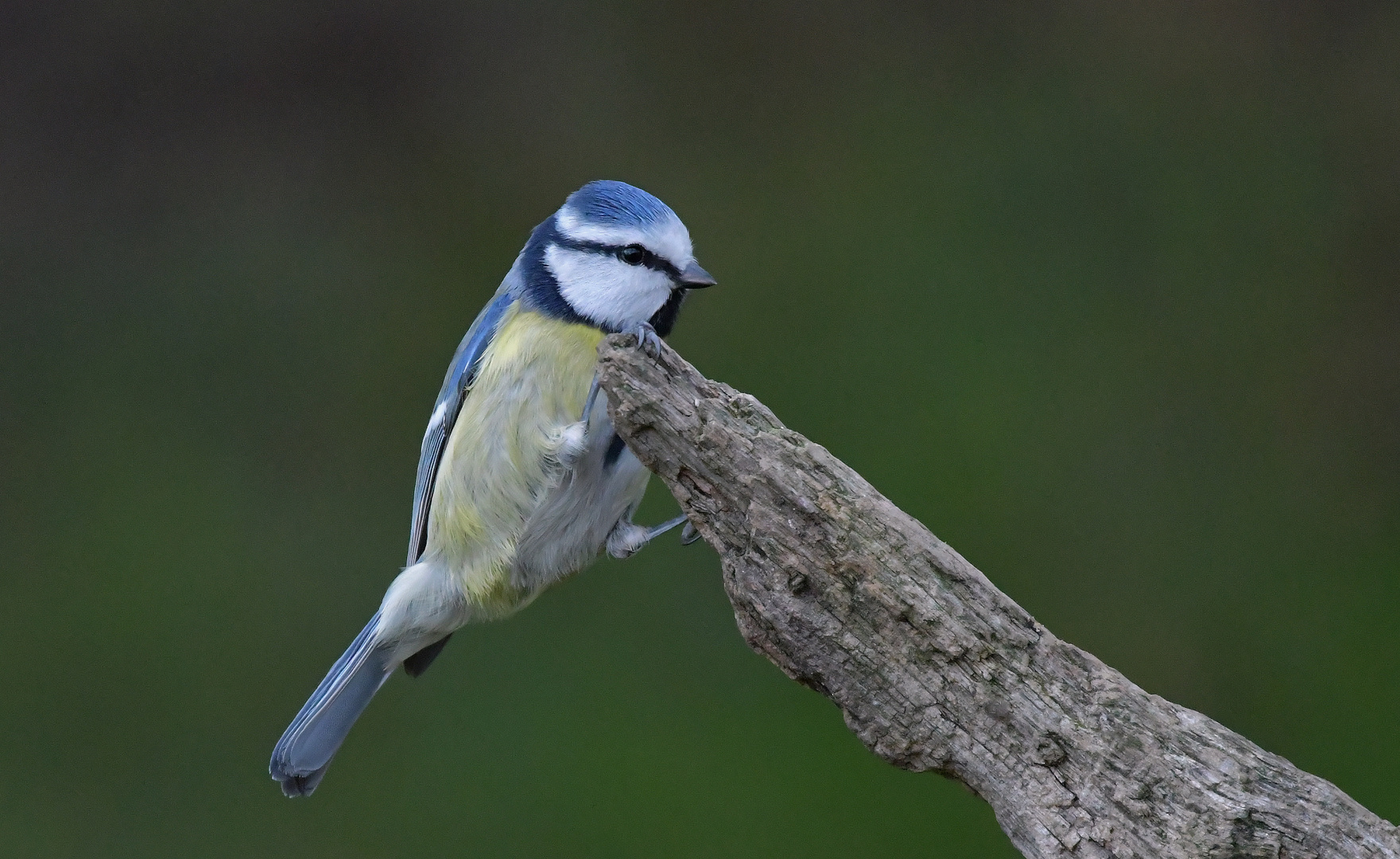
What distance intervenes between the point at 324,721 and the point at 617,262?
0.73 metres

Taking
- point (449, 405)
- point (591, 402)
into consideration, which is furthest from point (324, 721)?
point (591, 402)

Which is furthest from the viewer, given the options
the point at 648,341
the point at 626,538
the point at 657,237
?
the point at 626,538

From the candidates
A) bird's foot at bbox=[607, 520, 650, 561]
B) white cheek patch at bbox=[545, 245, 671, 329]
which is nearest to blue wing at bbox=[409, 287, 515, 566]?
white cheek patch at bbox=[545, 245, 671, 329]

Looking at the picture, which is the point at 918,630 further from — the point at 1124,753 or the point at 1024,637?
the point at 1124,753

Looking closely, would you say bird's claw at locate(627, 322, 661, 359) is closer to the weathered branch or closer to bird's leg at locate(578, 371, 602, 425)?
the weathered branch

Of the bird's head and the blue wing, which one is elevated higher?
the bird's head

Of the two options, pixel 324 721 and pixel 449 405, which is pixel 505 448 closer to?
pixel 449 405

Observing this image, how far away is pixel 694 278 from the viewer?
128cm

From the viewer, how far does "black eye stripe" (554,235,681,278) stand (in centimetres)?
127

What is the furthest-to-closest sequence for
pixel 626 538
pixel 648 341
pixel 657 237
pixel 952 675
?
pixel 626 538, pixel 657 237, pixel 648 341, pixel 952 675

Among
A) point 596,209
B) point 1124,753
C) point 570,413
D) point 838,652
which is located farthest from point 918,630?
point 596,209

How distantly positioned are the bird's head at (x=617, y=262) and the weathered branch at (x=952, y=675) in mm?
224

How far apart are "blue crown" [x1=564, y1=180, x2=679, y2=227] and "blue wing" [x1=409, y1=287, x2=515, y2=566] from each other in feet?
0.61

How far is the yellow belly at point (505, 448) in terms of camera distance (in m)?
1.32
